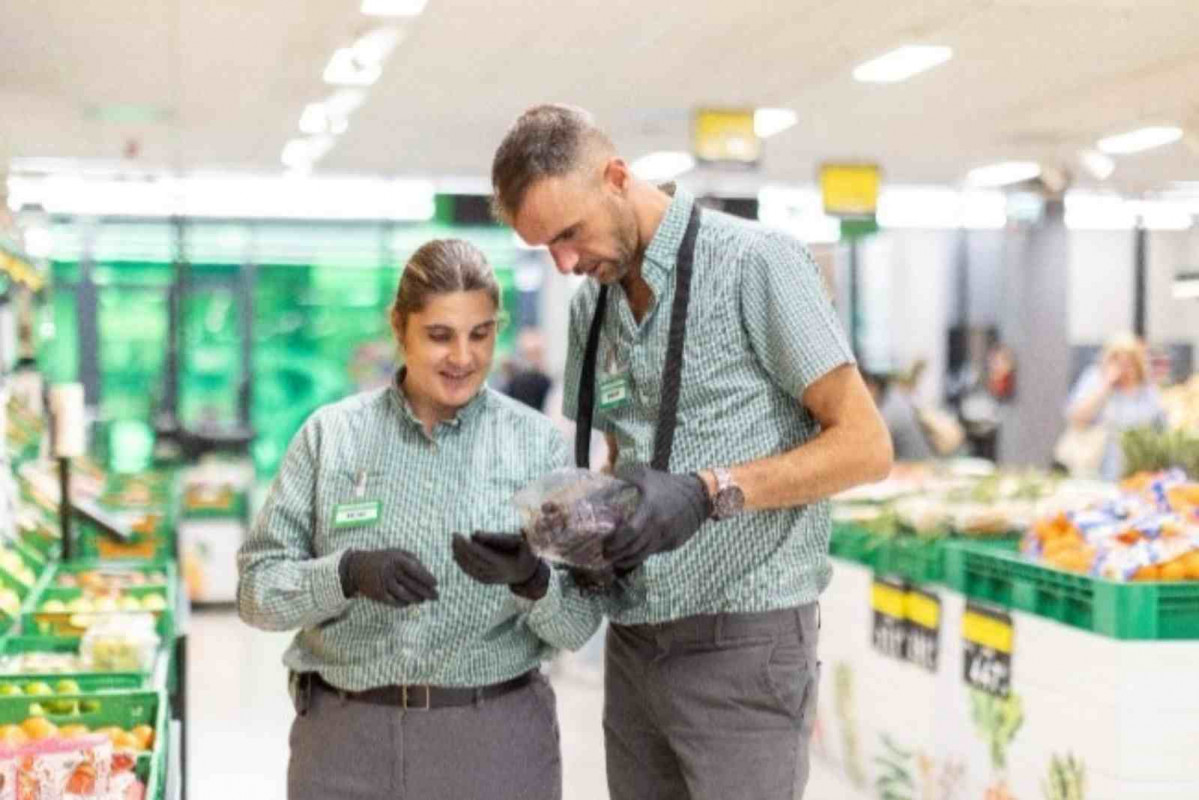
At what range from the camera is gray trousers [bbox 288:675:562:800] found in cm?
276

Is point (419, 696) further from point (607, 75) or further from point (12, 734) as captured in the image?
point (607, 75)

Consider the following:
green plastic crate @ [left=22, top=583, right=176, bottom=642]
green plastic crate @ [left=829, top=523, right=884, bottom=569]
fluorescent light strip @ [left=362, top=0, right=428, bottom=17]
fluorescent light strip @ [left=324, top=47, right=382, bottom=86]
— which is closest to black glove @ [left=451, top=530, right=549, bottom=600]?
green plastic crate @ [left=22, top=583, right=176, bottom=642]

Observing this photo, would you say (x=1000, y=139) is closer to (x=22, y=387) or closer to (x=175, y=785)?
(x=22, y=387)

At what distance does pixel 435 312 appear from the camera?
278 cm

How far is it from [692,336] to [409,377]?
60 cm

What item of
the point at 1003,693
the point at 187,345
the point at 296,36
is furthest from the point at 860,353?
the point at 1003,693

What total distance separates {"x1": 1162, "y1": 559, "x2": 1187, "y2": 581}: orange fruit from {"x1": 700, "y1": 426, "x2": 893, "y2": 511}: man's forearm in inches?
82.6

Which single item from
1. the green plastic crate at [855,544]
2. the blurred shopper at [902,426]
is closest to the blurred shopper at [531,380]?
the blurred shopper at [902,426]

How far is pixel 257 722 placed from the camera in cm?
793

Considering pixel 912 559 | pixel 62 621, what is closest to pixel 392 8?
pixel 62 621

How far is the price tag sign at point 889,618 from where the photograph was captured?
5484 mm

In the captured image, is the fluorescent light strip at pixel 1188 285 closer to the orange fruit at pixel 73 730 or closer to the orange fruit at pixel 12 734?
the orange fruit at pixel 73 730

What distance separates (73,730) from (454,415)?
1.45 meters

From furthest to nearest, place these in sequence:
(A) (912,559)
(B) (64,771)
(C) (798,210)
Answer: (C) (798,210) → (A) (912,559) → (B) (64,771)
